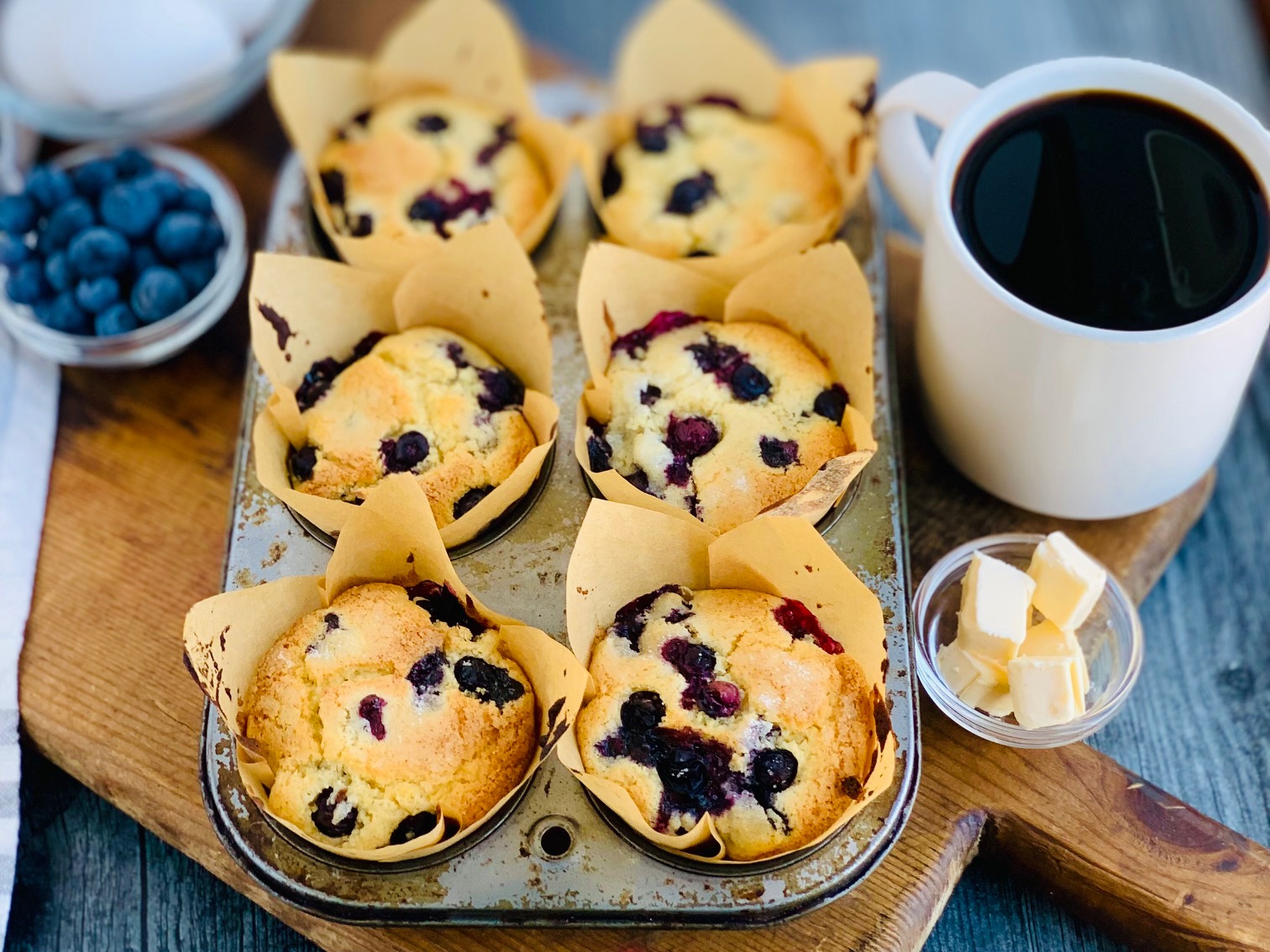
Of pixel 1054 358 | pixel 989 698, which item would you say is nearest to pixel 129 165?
pixel 1054 358

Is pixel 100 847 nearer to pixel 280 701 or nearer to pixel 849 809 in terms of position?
pixel 280 701

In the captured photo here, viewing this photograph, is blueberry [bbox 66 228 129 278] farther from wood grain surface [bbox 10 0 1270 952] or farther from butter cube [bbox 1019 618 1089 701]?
butter cube [bbox 1019 618 1089 701]

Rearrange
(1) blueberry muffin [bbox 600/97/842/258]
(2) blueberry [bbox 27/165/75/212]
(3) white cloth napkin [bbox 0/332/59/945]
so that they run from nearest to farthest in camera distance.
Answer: (3) white cloth napkin [bbox 0/332/59/945], (1) blueberry muffin [bbox 600/97/842/258], (2) blueberry [bbox 27/165/75/212]

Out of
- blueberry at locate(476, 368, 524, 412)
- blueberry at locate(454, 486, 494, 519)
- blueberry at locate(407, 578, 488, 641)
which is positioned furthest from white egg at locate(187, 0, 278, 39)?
blueberry at locate(407, 578, 488, 641)

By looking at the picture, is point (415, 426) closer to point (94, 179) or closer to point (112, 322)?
point (112, 322)

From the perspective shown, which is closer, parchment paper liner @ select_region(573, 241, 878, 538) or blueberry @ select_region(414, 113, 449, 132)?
parchment paper liner @ select_region(573, 241, 878, 538)

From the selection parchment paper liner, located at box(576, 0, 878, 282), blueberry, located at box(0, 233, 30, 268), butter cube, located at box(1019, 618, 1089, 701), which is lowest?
blueberry, located at box(0, 233, 30, 268)

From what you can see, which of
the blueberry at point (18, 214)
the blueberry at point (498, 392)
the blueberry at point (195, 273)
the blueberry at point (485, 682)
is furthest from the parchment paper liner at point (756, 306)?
the blueberry at point (18, 214)

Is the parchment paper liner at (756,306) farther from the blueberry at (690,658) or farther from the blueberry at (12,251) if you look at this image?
the blueberry at (12,251)
